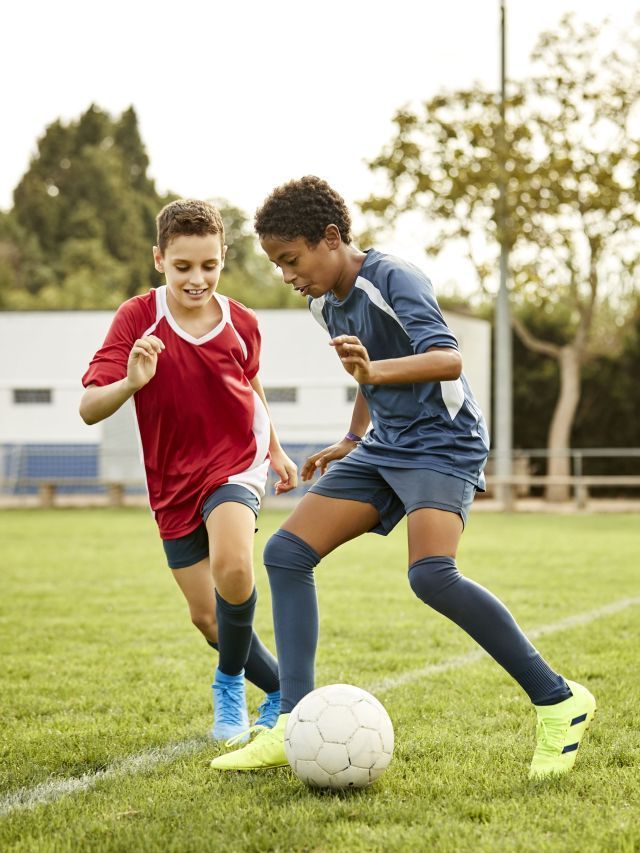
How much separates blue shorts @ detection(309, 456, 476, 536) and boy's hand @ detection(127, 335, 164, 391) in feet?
2.15

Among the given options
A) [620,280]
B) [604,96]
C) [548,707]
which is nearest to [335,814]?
[548,707]

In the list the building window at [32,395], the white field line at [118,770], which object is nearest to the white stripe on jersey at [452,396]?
the white field line at [118,770]

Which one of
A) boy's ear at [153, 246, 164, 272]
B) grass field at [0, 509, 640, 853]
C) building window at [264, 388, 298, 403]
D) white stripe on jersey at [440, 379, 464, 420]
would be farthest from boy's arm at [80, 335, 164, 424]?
building window at [264, 388, 298, 403]

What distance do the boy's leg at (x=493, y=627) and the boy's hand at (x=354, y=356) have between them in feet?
1.66

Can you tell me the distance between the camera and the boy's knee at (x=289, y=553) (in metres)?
3.46

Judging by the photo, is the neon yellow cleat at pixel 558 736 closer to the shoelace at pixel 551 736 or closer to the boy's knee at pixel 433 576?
the shoelace at pixel 551 736

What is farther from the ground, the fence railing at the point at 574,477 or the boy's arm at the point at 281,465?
the boy's arm at the point at 281,465

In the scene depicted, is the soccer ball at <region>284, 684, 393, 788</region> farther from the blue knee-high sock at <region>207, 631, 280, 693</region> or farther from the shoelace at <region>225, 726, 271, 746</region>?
the blue knee-high sock at <region>207, 631, 280, 693</region>

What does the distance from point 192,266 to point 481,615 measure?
1.56m

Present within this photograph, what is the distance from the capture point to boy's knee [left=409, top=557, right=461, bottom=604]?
10.8 ft

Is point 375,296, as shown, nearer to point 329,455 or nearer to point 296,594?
point 329,455

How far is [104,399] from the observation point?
3.60m

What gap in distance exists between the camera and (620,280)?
1059 inches

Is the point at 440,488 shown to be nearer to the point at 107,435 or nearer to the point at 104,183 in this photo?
the point at 107,435
